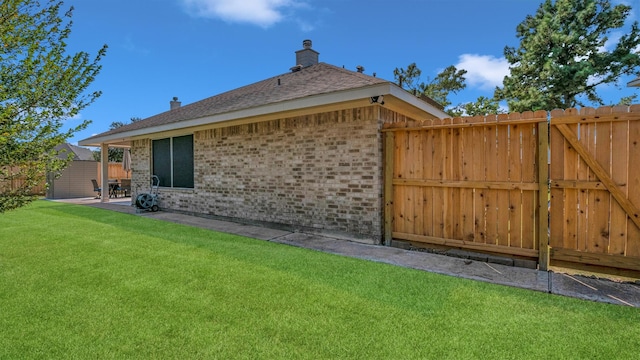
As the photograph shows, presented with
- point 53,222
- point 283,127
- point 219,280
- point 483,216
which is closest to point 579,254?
point 483,216

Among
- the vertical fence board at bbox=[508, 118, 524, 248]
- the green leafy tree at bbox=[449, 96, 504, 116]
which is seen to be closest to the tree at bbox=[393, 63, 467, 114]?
the green leafy tree at bbox=[449, 96, 504, 116]

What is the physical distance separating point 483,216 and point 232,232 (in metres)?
4.79

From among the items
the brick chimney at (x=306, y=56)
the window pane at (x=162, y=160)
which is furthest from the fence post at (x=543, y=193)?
the window pane at (x=162, y=160)

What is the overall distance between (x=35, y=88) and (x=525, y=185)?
625 cm

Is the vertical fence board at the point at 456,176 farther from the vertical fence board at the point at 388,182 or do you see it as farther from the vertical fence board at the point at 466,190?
the vertical fence board at the point at 388,182

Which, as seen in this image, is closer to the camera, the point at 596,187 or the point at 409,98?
the point at 596,187

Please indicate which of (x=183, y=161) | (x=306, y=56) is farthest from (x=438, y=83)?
(x=183, y=161)

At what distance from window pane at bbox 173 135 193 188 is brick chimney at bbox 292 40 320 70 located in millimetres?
4572

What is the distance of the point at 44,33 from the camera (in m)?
3.71

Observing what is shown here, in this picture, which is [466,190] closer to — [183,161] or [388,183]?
[388,183]

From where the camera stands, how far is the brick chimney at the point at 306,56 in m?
10.6

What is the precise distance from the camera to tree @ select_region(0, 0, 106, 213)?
133 inches

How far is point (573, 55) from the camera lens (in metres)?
17.5

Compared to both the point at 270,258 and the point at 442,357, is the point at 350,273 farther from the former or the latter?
the point at 442,357
